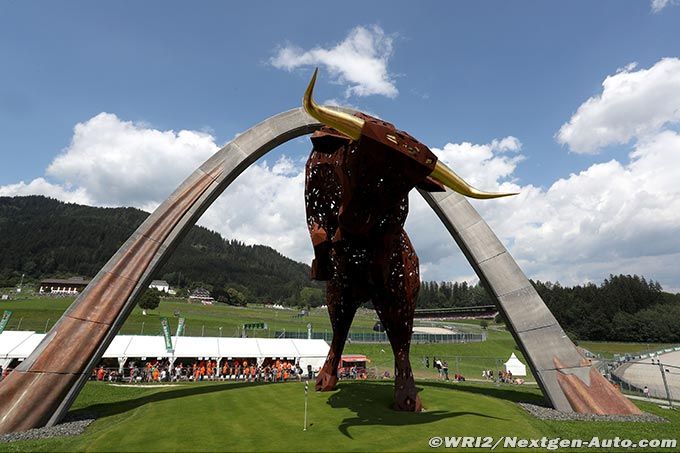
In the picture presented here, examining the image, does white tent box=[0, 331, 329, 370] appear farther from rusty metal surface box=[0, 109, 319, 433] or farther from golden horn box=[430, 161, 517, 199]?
golden horn box=[430, 161, 517, 199]

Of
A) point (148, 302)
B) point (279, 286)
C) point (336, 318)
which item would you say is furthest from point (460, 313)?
point (336, 318)

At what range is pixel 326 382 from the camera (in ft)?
45.3

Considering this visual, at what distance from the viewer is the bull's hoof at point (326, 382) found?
1370 centimetres

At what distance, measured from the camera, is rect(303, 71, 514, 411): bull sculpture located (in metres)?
6.37

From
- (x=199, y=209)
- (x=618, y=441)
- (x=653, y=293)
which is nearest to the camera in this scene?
(x=618, y=441)

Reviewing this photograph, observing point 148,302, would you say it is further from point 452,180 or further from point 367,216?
point 452,180

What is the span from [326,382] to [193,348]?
13.8 meters

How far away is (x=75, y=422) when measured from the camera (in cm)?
996

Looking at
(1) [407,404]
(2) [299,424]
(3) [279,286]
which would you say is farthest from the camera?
(3) [279,286]

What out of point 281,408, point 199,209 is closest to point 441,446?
point 281,408

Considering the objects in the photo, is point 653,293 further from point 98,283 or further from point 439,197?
point 98,283

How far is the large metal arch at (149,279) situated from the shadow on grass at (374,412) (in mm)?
3426

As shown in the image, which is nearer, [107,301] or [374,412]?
[374,412]

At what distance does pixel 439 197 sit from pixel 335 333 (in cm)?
640
